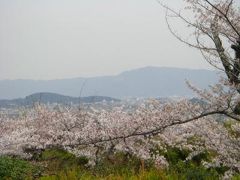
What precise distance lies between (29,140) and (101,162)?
2.14 meters

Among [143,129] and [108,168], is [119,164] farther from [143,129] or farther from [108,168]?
[143,129]

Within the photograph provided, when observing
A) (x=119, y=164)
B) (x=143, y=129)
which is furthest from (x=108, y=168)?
(x=143, y=129)

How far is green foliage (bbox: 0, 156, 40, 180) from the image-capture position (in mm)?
10531

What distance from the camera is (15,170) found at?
35.2 feet

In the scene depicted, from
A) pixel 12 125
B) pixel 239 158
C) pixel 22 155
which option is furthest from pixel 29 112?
pixel 239 158

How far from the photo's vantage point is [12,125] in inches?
685

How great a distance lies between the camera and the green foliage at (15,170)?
10531 millimetres

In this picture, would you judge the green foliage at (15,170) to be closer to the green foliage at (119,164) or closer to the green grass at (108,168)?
the green grass at (108,168)

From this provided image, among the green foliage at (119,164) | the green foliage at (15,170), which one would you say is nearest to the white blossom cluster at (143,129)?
the green foliage at (119,164)

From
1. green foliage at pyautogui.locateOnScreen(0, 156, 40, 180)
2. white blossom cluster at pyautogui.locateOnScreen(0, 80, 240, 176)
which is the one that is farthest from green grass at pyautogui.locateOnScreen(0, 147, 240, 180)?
white blossom cluster at pyautogui.locateOnScreen(0, 80, 240, 176)

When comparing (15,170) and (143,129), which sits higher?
(143,129)

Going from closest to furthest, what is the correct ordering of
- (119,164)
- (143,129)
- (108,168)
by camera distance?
(143,129) → (108,168) → (119,164)

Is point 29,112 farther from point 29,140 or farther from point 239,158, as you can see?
point 239,158

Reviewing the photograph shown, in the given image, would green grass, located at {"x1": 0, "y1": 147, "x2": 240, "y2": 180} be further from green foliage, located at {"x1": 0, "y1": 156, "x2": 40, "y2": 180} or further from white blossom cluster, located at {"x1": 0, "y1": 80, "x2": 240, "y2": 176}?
white blossom cluster, located at {"x1": 0, "y1": 80, "x2": 240, "y2": 176}
